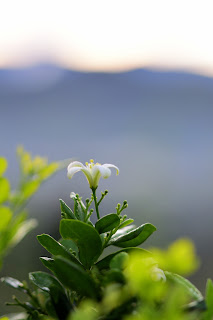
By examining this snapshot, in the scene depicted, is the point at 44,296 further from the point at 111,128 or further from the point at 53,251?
the point at 111,128

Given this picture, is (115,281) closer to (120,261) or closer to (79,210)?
(120,261)

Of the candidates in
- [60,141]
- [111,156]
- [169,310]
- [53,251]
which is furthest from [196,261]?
[60,141]

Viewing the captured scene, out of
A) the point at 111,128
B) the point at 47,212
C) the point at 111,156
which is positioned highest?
the point at 111,128

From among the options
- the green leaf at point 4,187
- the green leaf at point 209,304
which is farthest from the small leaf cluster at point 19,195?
the green leaf at point 209,304

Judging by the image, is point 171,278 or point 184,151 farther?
point 184,151

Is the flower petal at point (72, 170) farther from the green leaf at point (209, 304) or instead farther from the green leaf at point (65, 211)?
the green leaf at point (209, 304)
